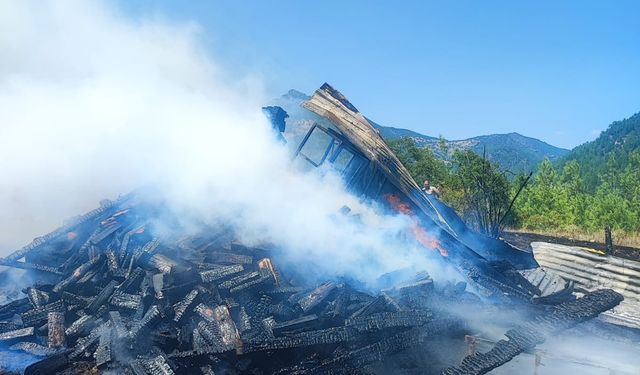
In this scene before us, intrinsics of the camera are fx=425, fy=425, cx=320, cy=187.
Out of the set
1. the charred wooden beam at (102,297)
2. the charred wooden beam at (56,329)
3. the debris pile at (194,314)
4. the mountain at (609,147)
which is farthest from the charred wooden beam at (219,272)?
the mountain at (609,147)

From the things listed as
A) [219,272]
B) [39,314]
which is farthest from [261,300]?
[39,314]

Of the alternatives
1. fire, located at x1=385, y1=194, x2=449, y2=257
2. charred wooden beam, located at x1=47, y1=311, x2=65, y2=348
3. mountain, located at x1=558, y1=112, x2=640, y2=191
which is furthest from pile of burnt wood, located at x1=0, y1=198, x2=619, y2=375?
mountain, located at x1=558, y1=112, x2=640, y2=191

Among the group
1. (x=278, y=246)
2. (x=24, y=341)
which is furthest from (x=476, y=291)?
(x=24, y=341)

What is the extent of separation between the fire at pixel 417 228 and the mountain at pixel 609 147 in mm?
115402

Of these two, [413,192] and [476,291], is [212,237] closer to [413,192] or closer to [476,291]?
[413,192]

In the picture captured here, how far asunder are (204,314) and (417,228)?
5.76m

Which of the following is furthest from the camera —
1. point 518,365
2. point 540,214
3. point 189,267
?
point 540,214

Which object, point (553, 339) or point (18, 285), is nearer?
point (553, 339)

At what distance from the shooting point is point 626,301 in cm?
1048

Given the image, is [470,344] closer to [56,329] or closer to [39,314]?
[56,329]

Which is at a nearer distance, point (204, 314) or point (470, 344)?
point (470, 344)

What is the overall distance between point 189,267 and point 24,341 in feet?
10.6

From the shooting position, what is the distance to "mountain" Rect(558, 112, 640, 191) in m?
124

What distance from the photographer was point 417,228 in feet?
36.3
